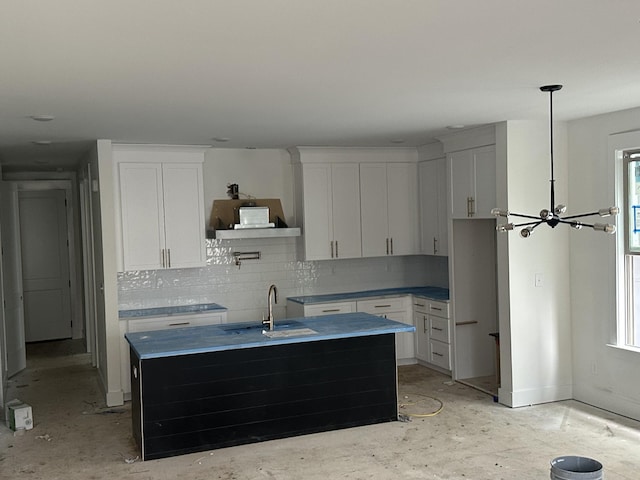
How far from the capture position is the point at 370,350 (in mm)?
5539

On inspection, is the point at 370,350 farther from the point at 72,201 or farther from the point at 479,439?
the point at 72,201

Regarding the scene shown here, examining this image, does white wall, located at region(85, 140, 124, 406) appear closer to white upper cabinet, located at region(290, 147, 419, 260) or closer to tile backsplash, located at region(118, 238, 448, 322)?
tile backsplash, located at region(118, 238, 448, 322)

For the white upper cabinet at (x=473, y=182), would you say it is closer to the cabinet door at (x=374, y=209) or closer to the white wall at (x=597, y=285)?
the white wall at (x=597, y=285)

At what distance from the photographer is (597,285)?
5730 millimetres

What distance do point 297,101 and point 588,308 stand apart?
3.27 metres

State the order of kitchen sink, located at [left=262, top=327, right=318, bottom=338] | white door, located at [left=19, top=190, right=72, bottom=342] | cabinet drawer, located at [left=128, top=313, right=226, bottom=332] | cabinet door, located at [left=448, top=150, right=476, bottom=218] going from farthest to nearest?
white door, located at [left=19, top=190, right=72, bottom=342] → cabinet drawer, located at [left=128, top=313, right=226, bottom=332] → cabinet door, located at [left=448, top=150, right=476, bottom=218] → kitchen sink, located at [left=262, top=327, right=318, bottom=338]

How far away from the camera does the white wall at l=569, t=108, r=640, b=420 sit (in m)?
5.48

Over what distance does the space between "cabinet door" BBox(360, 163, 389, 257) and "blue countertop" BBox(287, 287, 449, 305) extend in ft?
1.54

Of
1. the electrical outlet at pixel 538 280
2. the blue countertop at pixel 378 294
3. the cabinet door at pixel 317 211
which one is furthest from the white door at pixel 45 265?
the electrical outlet at pixel 538 280

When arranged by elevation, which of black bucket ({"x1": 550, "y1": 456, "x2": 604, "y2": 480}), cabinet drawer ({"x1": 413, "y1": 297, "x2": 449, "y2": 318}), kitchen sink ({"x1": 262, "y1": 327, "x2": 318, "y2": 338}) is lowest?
black bucket ({"x1": 550, "y1": 456, "x2": 604, "y2": 480})

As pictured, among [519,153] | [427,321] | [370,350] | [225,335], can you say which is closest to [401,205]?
[427,321]

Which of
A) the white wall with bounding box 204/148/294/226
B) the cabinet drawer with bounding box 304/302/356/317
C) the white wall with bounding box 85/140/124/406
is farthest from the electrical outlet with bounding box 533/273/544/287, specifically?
the white wall with bounding box 85/140/124/406

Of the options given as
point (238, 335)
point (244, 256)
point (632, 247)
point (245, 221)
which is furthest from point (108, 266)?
point (632, 247)

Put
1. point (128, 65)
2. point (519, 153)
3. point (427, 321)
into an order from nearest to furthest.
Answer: point (128, 65) → point (519, 153) → point (427, 321)
